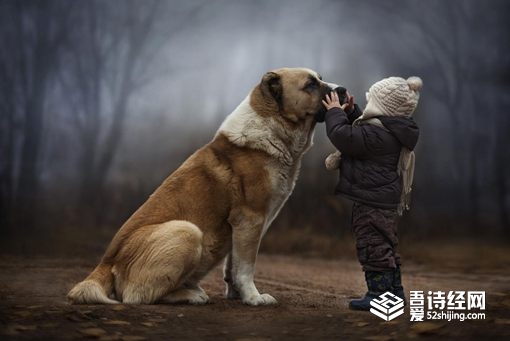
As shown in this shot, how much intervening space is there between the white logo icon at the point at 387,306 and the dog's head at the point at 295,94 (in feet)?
4.84

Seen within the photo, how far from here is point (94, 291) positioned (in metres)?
4.36

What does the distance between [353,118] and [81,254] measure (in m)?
5.58

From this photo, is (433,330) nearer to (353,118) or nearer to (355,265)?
(353,118)

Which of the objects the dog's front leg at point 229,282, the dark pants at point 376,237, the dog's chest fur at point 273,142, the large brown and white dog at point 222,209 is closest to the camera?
the dark pants at point 376,237

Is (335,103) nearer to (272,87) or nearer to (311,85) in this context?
(311,85)

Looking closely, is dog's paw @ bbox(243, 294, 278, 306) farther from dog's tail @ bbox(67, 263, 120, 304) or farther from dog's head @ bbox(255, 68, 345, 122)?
dog's head @ bbox(255, 68, 345, 122)

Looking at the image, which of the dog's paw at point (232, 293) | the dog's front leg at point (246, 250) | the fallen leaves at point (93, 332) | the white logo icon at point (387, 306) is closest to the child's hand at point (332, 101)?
the dog's front leg at point (246, 250)

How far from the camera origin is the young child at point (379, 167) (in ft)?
14.2

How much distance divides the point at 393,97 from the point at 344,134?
44 centimetres

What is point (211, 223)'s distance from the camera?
4.65 m

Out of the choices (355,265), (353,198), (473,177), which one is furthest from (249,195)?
(473,177)

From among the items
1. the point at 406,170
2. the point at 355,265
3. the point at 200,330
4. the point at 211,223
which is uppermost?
the point at 406,170

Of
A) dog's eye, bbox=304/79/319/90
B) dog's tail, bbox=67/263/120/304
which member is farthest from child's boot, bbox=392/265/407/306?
dog's tail, bbox=67/263/120/304

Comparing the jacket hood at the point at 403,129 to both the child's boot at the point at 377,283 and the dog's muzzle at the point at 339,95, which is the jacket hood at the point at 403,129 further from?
the child's boot at the point at 377,283
